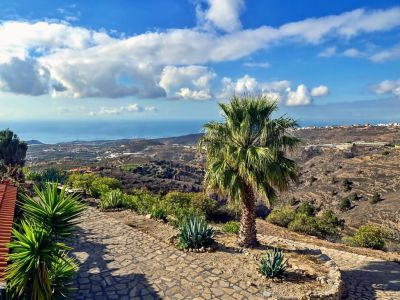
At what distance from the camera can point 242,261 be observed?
998 centimetres

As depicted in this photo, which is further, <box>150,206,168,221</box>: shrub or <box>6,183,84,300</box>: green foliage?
<box>150,206,168,221</box>: shrub

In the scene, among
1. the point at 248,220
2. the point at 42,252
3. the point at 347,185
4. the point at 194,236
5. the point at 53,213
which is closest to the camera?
the point at 42,252

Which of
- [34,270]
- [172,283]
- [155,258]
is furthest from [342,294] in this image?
[34,270]

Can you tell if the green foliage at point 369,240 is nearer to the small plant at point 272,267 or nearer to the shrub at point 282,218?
the shrub at point 282,218

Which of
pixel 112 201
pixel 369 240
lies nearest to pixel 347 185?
pixel 369 240

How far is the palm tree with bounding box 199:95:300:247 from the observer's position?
10.1 meters

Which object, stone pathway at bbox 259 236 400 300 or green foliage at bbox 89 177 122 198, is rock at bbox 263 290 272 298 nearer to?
stone pathway at bbox 259 236 400 300

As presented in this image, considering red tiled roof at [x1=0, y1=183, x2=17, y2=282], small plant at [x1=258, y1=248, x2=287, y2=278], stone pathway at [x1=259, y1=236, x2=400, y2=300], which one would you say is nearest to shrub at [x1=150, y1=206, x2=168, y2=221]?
stone pathway at [x1=259, y1=236, x2=400, y2=300]

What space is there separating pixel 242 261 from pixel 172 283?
240 centimetres

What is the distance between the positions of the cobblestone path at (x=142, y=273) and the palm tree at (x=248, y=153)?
230 cm

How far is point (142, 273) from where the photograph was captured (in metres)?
8.92

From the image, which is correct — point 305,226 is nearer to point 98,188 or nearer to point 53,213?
point 98,188

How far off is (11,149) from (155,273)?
26.9m

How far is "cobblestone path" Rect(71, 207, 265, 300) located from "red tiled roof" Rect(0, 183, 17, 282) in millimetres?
2025
